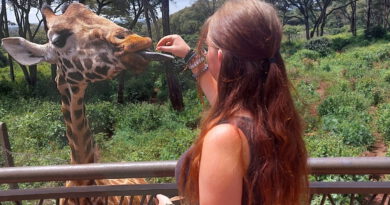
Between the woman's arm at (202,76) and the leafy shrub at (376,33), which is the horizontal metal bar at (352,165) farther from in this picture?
the leafy shrub at (376,33)

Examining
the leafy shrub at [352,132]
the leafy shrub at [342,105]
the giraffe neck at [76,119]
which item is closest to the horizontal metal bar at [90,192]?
the giraffe neck at [76,119]

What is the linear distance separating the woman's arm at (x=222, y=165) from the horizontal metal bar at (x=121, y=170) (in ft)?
2.22

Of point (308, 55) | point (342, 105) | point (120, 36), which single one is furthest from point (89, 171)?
point (308, 55)

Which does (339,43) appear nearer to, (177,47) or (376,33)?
(376,33)

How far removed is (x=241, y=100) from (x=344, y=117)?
814 cm

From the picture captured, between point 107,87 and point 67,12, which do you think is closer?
point 67,12

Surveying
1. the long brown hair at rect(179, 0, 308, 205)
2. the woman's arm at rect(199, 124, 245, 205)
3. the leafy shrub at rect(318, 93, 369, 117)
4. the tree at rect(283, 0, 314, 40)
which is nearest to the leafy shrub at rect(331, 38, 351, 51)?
the tree at rect(283, 0, 314, 40)

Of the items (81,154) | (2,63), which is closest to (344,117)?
(81,154)

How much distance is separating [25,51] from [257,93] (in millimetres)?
1412

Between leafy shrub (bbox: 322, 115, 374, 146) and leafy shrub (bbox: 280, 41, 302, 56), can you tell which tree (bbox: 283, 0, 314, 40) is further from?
leafy shrub (bbox: 322, 115, 374, 146)

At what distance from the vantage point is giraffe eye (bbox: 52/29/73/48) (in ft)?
7.39

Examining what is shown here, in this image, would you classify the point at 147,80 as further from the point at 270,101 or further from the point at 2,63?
the point at 270,101

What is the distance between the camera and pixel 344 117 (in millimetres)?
8805

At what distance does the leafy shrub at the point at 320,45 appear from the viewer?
881 inches
